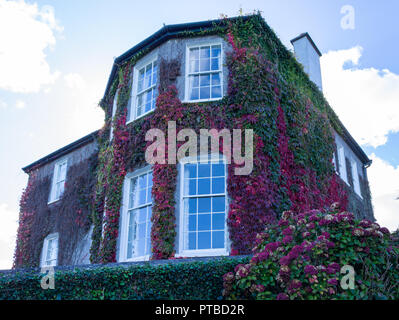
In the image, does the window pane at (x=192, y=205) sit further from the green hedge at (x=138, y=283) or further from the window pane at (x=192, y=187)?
the green hedge at (x=138, y=283)

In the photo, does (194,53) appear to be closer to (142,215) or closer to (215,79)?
(215,79)

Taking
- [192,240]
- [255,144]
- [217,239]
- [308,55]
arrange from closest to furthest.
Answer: [217,239]
[192,240]
[255,144]
[308,55]

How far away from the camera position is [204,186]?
10930 millimetres

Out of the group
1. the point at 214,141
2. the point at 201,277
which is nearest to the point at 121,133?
the point at 214,141

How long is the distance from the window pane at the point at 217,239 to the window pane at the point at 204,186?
3.49ft

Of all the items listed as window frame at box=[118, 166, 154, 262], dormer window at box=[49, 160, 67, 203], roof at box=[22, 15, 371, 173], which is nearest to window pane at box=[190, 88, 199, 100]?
roof at box=[22, 15, 371, 173]

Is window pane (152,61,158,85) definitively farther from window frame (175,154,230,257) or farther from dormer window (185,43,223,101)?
window frame (175,154,230,257)

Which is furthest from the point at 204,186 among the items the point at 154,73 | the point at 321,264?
the point at 321,264

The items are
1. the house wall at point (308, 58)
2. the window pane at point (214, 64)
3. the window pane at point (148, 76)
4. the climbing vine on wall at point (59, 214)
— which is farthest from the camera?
the house wall at point (308, 58)

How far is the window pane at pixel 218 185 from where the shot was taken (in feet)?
35.4

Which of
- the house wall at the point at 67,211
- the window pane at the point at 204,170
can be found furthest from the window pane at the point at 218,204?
the house wall at the point at 67,211

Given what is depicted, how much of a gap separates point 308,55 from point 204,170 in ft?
27.3

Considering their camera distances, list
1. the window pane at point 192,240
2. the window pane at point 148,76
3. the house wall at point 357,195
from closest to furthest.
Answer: the window pane at point 192,240
the window pane at point 148,76
the house wall at point 357,195
